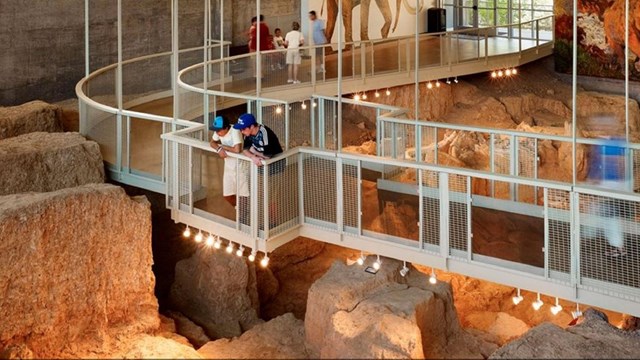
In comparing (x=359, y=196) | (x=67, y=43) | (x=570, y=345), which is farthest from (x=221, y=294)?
(x=67, y=43)

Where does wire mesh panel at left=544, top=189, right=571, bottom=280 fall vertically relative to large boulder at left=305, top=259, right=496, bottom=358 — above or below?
above

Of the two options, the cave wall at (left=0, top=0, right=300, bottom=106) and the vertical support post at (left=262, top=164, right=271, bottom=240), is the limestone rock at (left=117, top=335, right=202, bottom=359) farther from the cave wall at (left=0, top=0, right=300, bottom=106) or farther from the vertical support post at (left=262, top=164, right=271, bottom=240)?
the cave wall at (left=0, top=0, right=300, bottom=106)

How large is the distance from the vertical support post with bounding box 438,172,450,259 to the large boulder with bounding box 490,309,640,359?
4.47 ft

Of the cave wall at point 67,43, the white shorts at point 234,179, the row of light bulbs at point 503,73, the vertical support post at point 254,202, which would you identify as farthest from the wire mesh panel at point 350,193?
the row of light bulbs at point 503,73

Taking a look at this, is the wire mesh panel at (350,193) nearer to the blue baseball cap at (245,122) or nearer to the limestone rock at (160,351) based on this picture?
the blue baseball cap at (245,122)

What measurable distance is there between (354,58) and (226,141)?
31.3 ft

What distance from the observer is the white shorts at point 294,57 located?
17578 millimetres

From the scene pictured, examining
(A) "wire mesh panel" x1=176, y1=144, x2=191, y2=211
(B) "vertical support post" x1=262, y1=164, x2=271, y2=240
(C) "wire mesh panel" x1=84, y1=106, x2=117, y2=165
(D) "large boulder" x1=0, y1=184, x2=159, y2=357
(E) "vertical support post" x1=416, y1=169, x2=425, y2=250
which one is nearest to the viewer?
(E) "vertical support post" x1=416, y1=169, x2=425, y2=250

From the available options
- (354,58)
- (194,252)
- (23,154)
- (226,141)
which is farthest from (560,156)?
(23,154)

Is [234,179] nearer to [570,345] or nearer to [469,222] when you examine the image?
[469,222]

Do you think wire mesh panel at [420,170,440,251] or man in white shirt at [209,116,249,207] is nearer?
wire mesh panel at [420,170,440,251]

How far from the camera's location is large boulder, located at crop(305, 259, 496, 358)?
29.1 feet

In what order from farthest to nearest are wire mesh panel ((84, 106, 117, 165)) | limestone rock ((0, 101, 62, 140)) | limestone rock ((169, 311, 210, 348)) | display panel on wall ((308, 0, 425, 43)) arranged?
display panel on wall ((308, 0, 425, 43)) < limestone rock ((0, 101, 62, 140)) < wire mesh panel ((84, 106, 117, 165)) < limestone rock ((169, 311, 210, 348))

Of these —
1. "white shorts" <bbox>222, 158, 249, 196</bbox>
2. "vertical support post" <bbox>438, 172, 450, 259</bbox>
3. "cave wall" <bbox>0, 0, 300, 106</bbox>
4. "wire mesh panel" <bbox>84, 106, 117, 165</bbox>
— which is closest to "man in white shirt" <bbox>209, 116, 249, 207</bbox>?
"white shorts" <bbox>222, 158, 249, 196</bbox>
